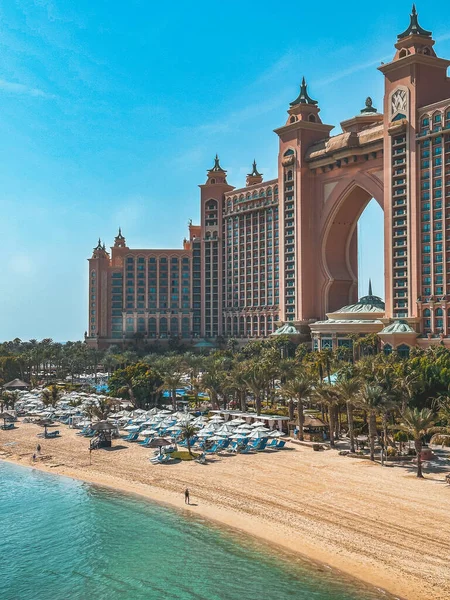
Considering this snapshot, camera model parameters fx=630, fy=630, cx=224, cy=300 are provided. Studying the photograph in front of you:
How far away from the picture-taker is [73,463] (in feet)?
179

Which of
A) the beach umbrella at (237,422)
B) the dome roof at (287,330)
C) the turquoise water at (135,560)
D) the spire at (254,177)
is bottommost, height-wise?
the turquoise water at (135,560)

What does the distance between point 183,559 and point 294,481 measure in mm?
12831

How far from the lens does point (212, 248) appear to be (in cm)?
15762

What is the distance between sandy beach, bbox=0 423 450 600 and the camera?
30.5m

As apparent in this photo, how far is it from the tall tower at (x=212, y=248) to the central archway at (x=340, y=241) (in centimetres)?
3830

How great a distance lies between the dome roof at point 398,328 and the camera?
307ft

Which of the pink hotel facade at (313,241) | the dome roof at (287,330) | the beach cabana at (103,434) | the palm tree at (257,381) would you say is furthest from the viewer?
the dome roof at (287,330)

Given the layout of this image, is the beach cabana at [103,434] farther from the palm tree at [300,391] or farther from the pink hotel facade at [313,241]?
the pink hotel facade at [313,241]

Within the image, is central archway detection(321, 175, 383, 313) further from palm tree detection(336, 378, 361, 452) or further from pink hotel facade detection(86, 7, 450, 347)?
palm tree detection(336, 378, 361, 452)

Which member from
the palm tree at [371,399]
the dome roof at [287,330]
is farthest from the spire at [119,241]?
the palm tree at [371,399]

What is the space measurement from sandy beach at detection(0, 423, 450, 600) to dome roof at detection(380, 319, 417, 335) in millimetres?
43993

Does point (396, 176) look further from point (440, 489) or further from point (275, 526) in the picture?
point (275, 526)

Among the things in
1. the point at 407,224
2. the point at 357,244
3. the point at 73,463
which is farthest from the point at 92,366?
the point at 73,463

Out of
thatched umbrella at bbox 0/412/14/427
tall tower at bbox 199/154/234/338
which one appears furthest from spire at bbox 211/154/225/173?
thatched umbrella at bbox 0/412/14/427
